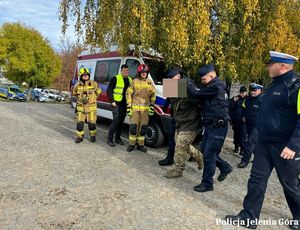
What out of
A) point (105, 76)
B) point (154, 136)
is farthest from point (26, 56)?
point (154, 136)

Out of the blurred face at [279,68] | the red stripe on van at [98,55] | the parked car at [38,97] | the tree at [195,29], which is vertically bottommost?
the parked car at [38,97]

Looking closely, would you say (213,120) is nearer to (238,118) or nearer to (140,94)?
(140,94)

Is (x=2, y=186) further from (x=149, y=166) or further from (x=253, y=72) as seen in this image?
(x=253, y=72)

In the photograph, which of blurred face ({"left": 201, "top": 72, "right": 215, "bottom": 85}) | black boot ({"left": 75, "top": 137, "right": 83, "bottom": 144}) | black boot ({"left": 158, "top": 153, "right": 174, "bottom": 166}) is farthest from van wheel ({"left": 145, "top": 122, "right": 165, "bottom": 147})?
blurred face ({"left": 201, "top": 72, "right": 215, "bottom": 85})

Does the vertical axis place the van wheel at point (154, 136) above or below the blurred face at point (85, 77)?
below

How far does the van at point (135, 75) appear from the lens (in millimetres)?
6801

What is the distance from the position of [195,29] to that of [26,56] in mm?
36119

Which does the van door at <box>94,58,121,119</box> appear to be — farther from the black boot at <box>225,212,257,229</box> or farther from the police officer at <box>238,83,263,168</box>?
the black boot at <box>225,212,257,229</box>

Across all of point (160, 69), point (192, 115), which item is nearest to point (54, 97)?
point (160, 69)

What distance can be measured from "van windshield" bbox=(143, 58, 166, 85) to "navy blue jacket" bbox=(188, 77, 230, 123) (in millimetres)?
2760

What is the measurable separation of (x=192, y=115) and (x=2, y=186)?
2884 millimetres

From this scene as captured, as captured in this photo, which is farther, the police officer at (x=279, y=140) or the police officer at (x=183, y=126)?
the police officer at (x=183, y=126)

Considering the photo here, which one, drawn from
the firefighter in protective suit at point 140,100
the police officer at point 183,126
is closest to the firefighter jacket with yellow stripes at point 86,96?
the firefighter in protective suit at point 140,100

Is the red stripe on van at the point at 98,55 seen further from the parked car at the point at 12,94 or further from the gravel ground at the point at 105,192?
the parked car at the point at 12,94
